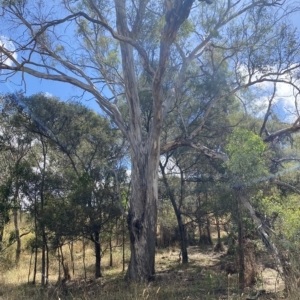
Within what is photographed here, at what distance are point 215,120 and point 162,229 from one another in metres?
9.43

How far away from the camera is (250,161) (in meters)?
7.07

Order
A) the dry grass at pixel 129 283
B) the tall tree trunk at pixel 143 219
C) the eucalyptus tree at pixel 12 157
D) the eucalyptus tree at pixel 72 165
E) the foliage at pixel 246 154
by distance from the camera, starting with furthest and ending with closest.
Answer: the eucalyptus tree at pixel 72 165 < the eucalyptus tree at pixel 12 157 < the tall tree trunk at pixel 143 219 < the dry grass at pixel 129 283 < the foliage at pixel 246 154

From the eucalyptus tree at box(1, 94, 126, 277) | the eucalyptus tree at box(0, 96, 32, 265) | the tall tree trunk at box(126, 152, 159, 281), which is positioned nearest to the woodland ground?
the tall tree trunk at box(126, 152, 159, 281)

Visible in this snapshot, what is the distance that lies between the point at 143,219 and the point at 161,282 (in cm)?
162

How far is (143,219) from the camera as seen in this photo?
31.8 feet

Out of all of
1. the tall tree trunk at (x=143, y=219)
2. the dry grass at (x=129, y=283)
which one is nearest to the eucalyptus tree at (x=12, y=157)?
the dry grass at (x=129, y=283)

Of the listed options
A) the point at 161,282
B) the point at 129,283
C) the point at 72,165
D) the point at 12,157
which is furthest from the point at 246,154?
the point at 12,157

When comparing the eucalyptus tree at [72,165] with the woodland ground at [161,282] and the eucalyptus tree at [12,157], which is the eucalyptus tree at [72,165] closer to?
the eucalyptus tree at [12,157]

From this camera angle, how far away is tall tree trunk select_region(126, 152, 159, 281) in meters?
9.59

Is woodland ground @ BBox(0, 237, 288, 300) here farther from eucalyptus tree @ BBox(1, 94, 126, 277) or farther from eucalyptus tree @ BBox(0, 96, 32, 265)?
eucalyptus tree @ BBox(0, 96, 32, 265)

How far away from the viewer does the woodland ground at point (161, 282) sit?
6868mm

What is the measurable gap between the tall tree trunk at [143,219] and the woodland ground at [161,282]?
1.42ft

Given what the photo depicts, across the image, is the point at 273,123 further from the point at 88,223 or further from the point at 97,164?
the point at 88,223

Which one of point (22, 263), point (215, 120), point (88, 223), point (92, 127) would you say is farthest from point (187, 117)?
point (22, 263)
